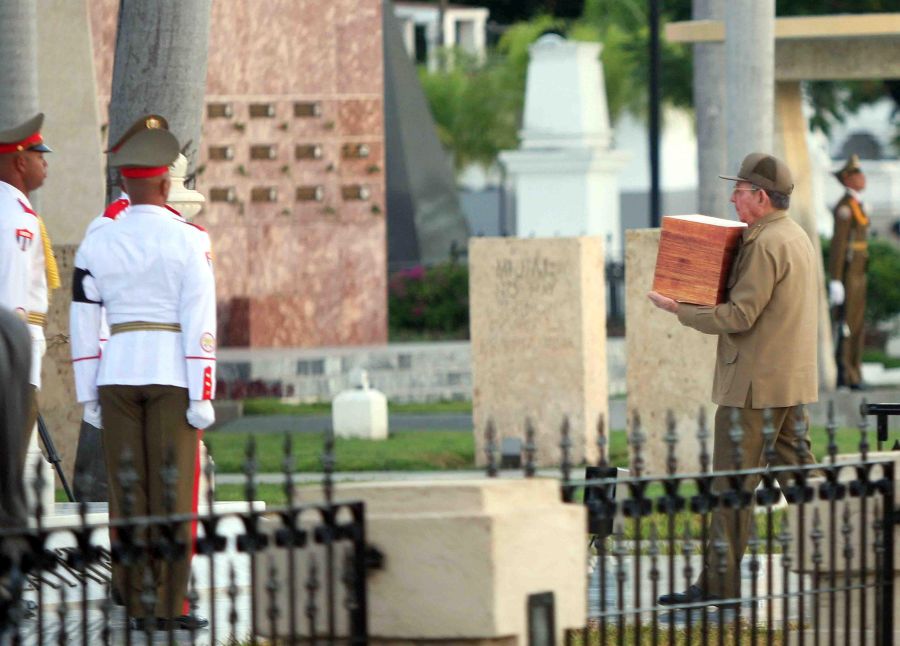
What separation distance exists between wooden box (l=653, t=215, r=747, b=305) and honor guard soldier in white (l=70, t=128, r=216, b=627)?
2094 millimetres

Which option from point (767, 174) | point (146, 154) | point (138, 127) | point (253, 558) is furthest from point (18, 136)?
point (253, 558)

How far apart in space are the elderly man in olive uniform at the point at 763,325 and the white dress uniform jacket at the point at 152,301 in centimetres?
214

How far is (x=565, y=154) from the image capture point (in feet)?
90.0

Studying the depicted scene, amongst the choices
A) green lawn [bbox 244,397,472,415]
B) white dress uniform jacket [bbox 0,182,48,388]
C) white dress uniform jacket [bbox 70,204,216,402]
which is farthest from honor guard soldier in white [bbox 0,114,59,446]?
green lawn [bbox 244,397,472,415]

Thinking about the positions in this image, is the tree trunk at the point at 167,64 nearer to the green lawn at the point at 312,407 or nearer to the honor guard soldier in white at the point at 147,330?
the honor guard soldier in white at the point at 147,330

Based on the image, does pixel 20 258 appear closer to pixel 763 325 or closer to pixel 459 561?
pixel 763 325

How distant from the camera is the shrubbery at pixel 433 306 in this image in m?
25.8

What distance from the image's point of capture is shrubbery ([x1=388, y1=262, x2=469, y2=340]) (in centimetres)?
2575

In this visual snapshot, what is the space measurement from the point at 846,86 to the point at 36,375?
2847 cm

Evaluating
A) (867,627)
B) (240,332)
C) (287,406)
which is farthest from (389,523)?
(240,332)

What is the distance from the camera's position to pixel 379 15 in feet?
78.6

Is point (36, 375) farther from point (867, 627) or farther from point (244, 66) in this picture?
point (244, 66)

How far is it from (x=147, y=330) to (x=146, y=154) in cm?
67

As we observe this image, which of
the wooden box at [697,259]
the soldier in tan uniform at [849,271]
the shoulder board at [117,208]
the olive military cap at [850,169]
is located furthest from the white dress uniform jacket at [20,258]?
the olive military cap at [850,169]
